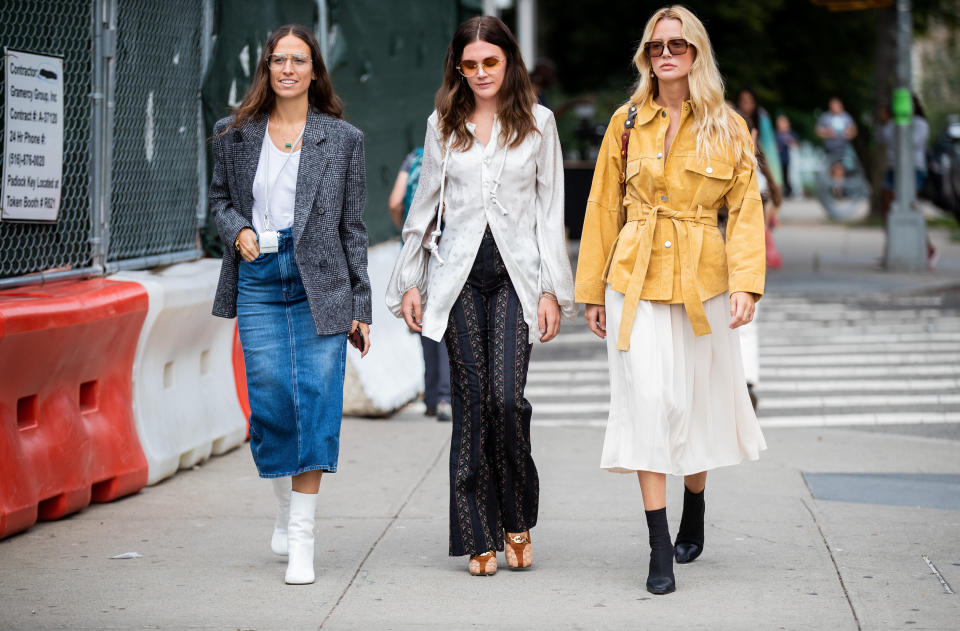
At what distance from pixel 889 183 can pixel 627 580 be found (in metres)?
15.5

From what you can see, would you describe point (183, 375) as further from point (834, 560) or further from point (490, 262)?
point (834, 560)

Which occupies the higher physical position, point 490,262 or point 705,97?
point 705,97

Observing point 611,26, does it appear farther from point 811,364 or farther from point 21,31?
point 21,31

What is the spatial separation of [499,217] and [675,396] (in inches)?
35.4

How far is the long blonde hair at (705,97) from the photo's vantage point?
16.9 ft

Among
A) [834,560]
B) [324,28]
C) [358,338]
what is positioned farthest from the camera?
[324,28]

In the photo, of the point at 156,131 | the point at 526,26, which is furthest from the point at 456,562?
the point at 526,26

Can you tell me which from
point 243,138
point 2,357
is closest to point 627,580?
point 243,138

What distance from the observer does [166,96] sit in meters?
7.66

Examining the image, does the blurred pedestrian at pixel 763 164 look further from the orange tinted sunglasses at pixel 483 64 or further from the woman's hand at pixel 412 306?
the woman's hand at pixel 412 306

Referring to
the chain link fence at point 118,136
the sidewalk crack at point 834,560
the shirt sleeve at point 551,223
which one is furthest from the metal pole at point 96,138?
the sidewalk crack at point 834,560

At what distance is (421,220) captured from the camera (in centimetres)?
542

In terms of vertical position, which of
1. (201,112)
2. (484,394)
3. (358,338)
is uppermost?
(201,112)

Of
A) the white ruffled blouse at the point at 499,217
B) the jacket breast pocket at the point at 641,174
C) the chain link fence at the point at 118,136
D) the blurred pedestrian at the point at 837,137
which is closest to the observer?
the jacket breast pocket at the point at 641,174
